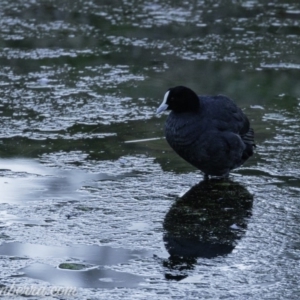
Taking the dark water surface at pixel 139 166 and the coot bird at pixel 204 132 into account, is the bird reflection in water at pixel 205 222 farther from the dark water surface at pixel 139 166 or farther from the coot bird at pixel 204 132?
the coot bird at pixel 204 132

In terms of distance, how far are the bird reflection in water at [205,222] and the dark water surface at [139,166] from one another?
0.01m

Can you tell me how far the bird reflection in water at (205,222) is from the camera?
4391 millimetres

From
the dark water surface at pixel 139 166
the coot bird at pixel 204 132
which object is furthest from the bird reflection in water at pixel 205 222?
the coot bird at pixel 204 132

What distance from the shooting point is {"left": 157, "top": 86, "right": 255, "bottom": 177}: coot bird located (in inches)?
223

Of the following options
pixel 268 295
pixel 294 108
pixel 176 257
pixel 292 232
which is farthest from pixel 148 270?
pixel 294 108

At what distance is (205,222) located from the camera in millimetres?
4930

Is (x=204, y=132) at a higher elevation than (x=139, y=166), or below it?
higher

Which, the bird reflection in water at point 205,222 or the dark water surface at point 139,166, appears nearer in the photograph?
the dark water surface at point 139,166

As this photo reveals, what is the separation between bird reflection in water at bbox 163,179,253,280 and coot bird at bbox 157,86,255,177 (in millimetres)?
177

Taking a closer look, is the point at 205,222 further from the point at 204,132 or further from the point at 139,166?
the point at 139,166

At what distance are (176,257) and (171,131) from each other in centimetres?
155

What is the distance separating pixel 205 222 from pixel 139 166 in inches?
49.8

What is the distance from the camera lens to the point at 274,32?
36.5 ft

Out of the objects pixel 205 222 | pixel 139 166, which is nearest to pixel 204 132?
pixel 139 166
